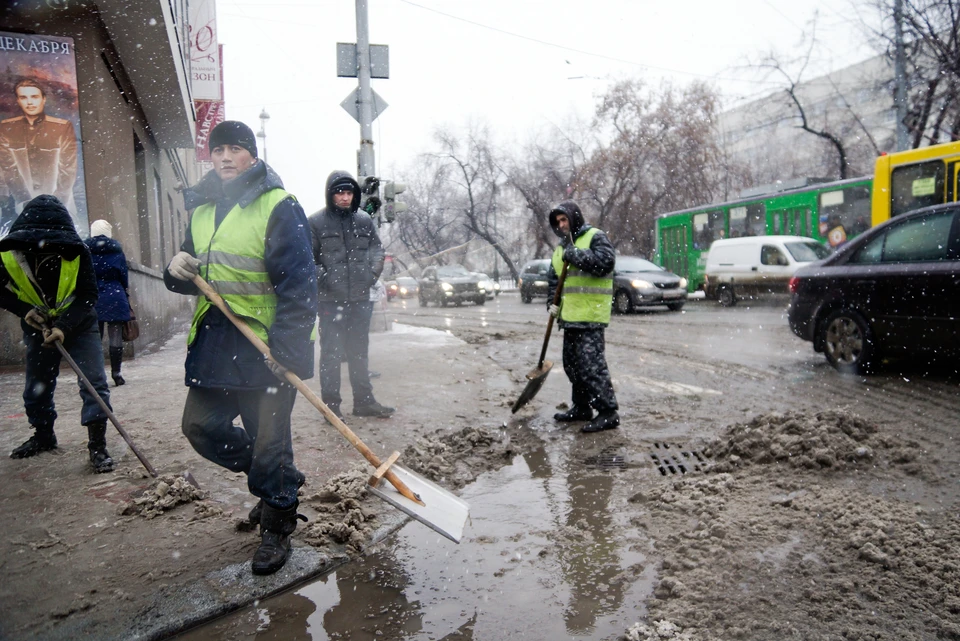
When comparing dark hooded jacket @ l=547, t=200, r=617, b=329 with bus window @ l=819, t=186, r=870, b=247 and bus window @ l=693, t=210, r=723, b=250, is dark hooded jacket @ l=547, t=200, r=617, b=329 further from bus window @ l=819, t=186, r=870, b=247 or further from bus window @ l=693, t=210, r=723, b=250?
bus window @ l=693, t=210, r=723, b=250

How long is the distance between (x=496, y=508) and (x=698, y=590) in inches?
53.7

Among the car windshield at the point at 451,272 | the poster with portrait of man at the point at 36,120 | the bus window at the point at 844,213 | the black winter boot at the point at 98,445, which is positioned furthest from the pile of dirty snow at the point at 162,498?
the car windshield at the point at 451,272

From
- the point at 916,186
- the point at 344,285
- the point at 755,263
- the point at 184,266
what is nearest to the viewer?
the point at 184,266

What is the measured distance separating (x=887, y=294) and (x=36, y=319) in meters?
7.07

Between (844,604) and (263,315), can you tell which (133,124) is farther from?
(844,604)

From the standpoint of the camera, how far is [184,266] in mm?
3088

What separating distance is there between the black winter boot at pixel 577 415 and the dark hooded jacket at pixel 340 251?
6.00 ft

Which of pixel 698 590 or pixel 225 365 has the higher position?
pixel 225 365

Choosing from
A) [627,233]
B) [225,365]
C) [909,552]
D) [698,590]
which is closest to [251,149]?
[225,365]

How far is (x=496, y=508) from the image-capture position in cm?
396

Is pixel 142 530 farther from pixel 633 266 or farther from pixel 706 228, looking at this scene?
pixel 706 228

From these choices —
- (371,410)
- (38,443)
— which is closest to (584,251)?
(371,410)

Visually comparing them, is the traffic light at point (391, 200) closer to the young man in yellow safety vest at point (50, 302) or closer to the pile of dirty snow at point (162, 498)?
the young man in yellow safety vest at point (50, 302)

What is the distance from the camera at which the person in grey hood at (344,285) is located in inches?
228
